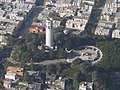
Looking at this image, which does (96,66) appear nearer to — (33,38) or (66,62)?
(66,62)

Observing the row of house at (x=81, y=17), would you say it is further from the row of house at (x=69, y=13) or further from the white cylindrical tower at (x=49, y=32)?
the white cylindrical tower at (x=49, y=32)

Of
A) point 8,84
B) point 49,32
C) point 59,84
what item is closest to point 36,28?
point 49,32

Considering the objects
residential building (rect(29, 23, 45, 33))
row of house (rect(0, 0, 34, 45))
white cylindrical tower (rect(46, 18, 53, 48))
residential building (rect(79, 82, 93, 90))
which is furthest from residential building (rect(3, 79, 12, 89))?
residential building (rect(29, 23, 45, 33))

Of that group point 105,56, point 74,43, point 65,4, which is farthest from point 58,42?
point 65,4

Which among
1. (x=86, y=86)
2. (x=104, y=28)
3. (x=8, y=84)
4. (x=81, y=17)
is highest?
(x=81, y=17)

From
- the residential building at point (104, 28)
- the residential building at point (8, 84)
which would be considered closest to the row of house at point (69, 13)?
the residential building at point (104, 28)

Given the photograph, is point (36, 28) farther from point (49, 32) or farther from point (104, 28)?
point (104, 28)
